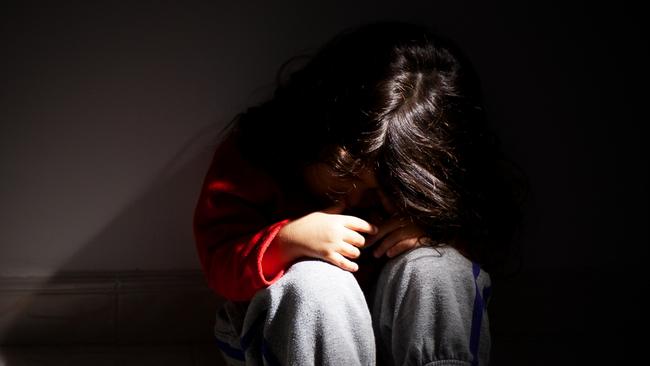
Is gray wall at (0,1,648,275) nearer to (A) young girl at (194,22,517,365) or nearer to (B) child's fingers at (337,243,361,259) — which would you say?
(A) young girl at (194,22,517,365)

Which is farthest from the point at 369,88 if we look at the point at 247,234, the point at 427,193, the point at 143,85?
the point at 143,85

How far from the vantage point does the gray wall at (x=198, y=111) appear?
38.2 inches

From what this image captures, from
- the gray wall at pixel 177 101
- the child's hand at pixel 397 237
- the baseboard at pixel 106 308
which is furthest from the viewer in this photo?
the baseboard at pixel 106 308

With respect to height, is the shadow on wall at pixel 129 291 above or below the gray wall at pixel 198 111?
below

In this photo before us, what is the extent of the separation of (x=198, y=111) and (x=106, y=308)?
393mm

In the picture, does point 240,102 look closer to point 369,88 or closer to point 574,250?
point 369,88

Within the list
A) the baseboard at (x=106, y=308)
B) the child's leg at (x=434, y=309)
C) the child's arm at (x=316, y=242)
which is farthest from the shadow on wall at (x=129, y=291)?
the child's leg at (x=434, y=309)

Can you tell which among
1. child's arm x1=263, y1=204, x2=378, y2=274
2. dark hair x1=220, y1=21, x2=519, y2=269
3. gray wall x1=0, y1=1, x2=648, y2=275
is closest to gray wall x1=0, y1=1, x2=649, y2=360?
gray wall x1=0, y1=1, x2=648, y2=275

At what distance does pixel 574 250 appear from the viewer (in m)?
1.20

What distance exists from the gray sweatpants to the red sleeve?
0.26ft

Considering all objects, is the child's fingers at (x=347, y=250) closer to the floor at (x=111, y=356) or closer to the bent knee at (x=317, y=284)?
the bent knee at (x=317, y=284)

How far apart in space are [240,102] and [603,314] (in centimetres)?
82

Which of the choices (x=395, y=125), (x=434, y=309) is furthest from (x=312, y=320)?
(x=395, y=125)

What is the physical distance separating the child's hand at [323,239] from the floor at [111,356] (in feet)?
1.31
